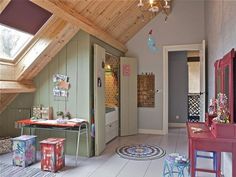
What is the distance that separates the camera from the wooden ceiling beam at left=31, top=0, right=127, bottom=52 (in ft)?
9.66

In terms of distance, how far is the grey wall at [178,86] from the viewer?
7207 mm

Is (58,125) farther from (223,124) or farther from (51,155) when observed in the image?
(223,124)

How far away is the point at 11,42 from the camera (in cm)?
378

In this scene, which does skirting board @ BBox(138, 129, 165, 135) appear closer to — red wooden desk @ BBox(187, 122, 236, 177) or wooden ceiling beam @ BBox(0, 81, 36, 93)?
wooden ceiling beam @ BBox(0, 81, 36, 93)

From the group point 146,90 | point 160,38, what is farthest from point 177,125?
point 160,38

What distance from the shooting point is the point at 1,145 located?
423 centimetres

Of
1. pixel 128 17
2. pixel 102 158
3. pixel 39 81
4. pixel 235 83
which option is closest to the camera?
pixel 235 83

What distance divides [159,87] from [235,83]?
143 inches

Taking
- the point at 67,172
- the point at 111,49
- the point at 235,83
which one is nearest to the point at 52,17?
the point at 111,49

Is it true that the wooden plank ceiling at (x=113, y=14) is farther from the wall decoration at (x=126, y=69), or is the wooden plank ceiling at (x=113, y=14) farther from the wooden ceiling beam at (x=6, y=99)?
the wooden ceiling beam at (x=6, y=99)

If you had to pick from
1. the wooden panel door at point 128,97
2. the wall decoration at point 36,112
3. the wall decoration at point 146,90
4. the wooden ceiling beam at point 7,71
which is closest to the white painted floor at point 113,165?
the wall decoration at point 36,112

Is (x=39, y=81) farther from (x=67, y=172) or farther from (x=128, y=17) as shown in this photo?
(x=128, y=17)

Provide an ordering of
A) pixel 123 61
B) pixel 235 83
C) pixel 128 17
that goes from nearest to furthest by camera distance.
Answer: pixel 235 83 → pixel 128 17 → pixel 123 61

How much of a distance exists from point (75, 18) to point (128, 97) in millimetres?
2874
